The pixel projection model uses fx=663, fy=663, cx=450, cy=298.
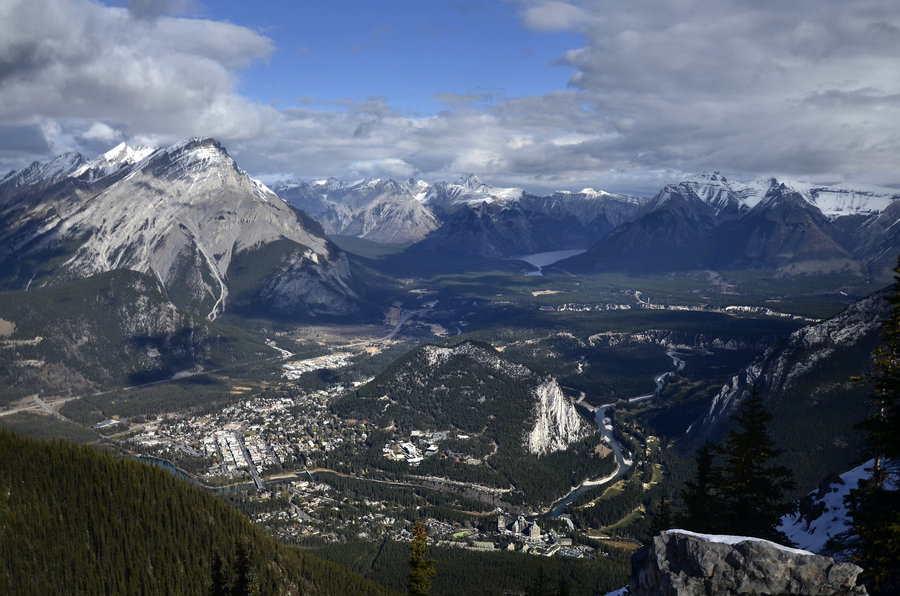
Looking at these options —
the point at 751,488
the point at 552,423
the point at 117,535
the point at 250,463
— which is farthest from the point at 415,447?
the point at 751,488

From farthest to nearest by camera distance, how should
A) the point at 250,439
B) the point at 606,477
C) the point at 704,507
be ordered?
the point at 250,439 < the point at 606,477 < the point at 704,507

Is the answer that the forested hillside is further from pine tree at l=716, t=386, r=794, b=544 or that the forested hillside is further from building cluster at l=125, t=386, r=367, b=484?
pine tree at l=716, t=386, r=794, b=544

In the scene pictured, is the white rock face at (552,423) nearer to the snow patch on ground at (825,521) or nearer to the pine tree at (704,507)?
the pine tree at (704,507)

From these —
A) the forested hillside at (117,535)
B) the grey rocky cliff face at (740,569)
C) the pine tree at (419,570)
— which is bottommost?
the forested hillside at (117,535)

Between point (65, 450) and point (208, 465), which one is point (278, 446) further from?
point (65, 450)

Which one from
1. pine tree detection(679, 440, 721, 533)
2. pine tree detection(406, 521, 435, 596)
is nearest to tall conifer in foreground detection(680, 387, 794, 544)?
pine tree detection(679, 440, 721, 533)

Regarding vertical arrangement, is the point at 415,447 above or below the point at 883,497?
below

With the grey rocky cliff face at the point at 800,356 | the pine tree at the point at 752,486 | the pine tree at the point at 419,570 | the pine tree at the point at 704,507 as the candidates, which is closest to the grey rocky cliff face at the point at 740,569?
the pine tree at the point at 752,486

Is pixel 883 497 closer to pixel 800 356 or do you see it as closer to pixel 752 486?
pixel 752 486
